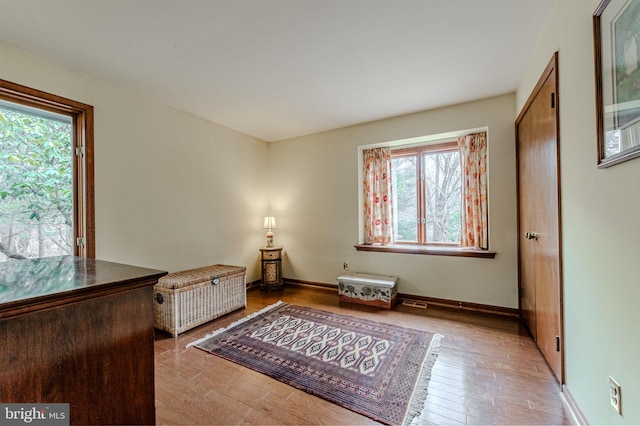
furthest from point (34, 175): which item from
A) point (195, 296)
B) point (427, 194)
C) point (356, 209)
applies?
point (427, 194)

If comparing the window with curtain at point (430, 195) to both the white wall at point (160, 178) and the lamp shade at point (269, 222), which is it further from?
the white wall at point (160, 178)

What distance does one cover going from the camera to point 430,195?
369cm

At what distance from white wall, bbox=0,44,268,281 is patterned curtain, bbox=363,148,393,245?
1840 millimetres

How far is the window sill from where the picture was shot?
10.4 ft

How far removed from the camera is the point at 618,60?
Result: 1.10 metres

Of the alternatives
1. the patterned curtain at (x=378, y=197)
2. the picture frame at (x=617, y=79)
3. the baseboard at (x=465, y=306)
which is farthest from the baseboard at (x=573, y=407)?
the patterned curtain at (x=378, y=197)

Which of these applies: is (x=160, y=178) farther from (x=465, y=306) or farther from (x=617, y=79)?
(x=465, y=306)

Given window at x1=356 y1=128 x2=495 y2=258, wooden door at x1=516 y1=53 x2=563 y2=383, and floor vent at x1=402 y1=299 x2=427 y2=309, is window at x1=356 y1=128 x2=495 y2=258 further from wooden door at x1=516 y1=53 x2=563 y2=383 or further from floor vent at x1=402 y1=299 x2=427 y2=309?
floor vent at x1=402 y1=299 x2=427 y2=309

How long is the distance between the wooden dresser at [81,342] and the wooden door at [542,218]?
234cm

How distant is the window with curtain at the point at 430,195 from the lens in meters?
3.32

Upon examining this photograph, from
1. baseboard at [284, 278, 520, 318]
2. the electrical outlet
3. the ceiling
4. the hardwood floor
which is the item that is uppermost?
the ceiling

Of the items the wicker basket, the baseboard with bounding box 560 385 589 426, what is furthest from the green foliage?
the baseboard with bounding box 560 385 589 426

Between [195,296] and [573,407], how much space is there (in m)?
3.03

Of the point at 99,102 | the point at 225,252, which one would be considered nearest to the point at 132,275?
the point at 99,102
